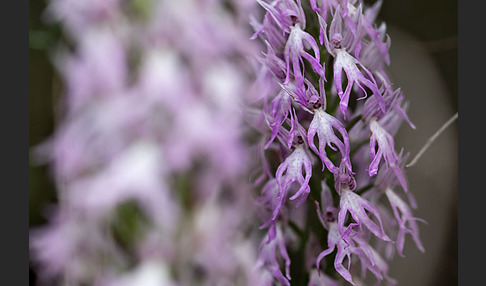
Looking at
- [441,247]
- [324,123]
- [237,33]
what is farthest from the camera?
[237,33]

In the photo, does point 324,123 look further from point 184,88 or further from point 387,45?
point 184,88

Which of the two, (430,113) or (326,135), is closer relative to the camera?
(326,135)

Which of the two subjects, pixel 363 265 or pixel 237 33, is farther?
pixel 237 33

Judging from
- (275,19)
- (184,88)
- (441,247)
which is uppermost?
(275,19)

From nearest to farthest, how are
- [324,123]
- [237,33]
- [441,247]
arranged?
[324,123]
[441,247]
[237,33]

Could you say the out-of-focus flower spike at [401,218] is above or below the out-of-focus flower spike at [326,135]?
below

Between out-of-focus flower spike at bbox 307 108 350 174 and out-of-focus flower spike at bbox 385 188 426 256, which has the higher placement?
out-of-focus flower spike at bbox 307 108 350 174

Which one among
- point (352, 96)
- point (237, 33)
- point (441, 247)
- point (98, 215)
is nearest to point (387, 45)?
point (352, 96)

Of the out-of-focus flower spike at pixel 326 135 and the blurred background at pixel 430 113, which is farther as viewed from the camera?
the blurred background at pixel 430 113

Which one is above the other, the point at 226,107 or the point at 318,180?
the point at 318,180

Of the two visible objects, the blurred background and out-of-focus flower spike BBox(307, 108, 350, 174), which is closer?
out-of-focus flower spike BBox(307, 108, 350, 174)
